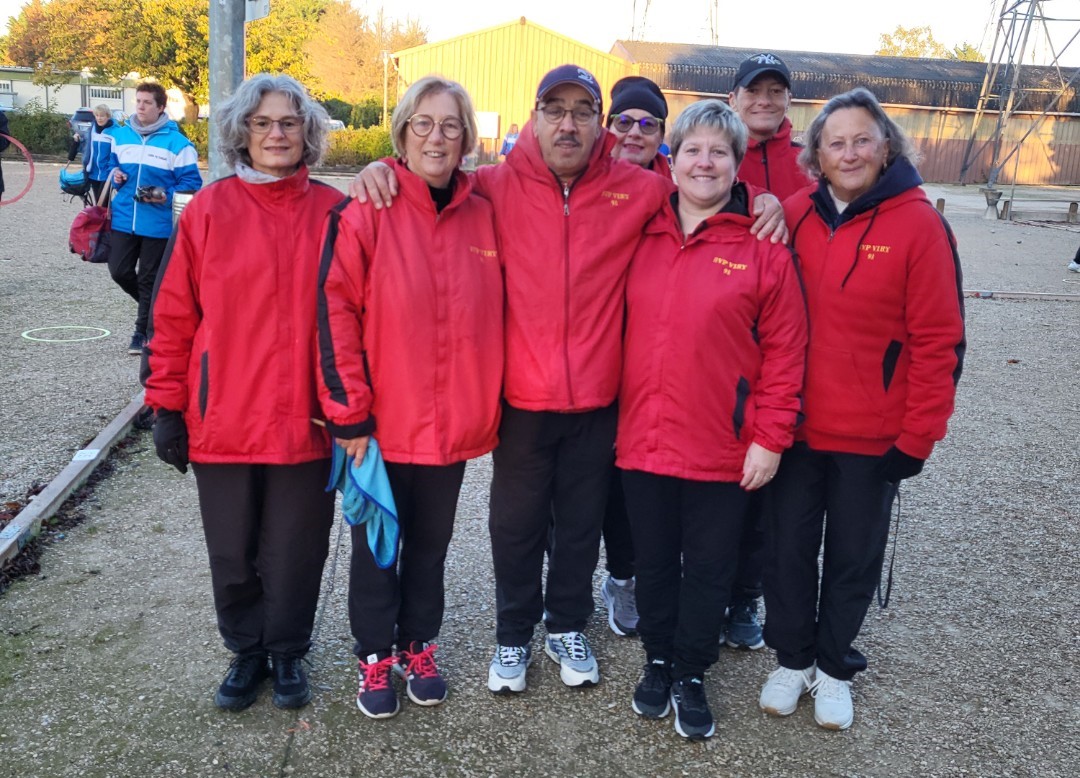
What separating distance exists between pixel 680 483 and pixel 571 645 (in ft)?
2.69

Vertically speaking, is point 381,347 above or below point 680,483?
above

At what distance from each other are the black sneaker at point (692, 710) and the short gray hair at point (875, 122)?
1843 millimetres

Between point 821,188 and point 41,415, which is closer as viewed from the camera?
point 821,188

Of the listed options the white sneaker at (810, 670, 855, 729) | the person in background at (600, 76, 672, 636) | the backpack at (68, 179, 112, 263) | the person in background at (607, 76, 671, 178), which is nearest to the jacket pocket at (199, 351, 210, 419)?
the person in background at (600, 76, 672, 636)

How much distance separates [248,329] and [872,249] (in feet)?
6.65

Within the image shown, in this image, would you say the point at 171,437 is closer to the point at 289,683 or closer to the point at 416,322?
the point at 416,322

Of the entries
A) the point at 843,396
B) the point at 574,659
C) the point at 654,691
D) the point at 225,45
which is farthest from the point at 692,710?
the point at 225,45

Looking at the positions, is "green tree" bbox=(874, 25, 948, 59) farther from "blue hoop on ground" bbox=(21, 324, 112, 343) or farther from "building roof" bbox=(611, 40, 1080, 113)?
"blue hoop on ground" bbox=(21, 324, 112, 343)

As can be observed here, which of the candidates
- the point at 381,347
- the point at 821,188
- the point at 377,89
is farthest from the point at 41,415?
the point at 377,89

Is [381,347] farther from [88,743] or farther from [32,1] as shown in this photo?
Answer: [32,1]

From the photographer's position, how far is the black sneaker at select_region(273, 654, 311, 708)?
3.34m

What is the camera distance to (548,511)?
3.55 m

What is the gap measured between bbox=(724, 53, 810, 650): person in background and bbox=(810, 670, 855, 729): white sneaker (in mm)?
448

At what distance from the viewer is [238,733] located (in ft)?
10.5
